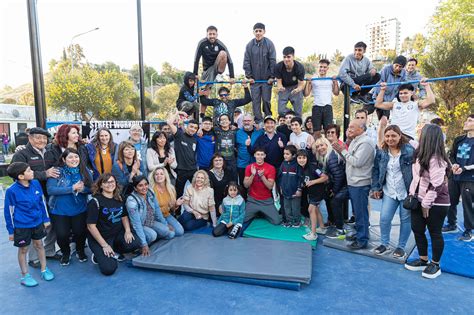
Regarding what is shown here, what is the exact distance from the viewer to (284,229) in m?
4.82

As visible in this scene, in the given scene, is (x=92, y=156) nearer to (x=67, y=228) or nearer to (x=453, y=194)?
(x=67, y=228)

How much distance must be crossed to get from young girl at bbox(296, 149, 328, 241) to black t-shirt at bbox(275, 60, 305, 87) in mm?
1377

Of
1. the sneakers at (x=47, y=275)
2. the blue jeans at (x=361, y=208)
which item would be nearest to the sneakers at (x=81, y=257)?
the sneakers at (x=47, y=275)

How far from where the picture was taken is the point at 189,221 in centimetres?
486

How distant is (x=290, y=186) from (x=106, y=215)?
9.00 feet

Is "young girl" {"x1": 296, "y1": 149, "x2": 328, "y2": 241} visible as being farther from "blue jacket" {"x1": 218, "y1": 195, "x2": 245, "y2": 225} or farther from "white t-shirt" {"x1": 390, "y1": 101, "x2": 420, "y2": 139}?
"white t-shirt" {"x1": 390, "y1": 101, "x2": 420, "y2": 139}

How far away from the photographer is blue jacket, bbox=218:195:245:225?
4.64m

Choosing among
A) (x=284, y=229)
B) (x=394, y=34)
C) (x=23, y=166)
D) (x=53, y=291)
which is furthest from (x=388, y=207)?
(x=394, y=34)

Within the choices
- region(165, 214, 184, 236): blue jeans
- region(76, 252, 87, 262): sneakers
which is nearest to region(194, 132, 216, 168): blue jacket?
region(165, 214, 184, 236): blue jeans

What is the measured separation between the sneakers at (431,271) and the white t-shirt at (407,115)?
77.5 inches

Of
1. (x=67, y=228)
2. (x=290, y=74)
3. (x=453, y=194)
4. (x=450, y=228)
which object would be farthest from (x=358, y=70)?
(x=67, y=228)

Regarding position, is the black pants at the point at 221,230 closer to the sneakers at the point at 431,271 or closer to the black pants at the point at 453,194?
the sneakers at the point at 431,271

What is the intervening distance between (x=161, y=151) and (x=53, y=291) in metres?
2.30

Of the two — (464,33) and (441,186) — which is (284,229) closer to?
(441,186)
